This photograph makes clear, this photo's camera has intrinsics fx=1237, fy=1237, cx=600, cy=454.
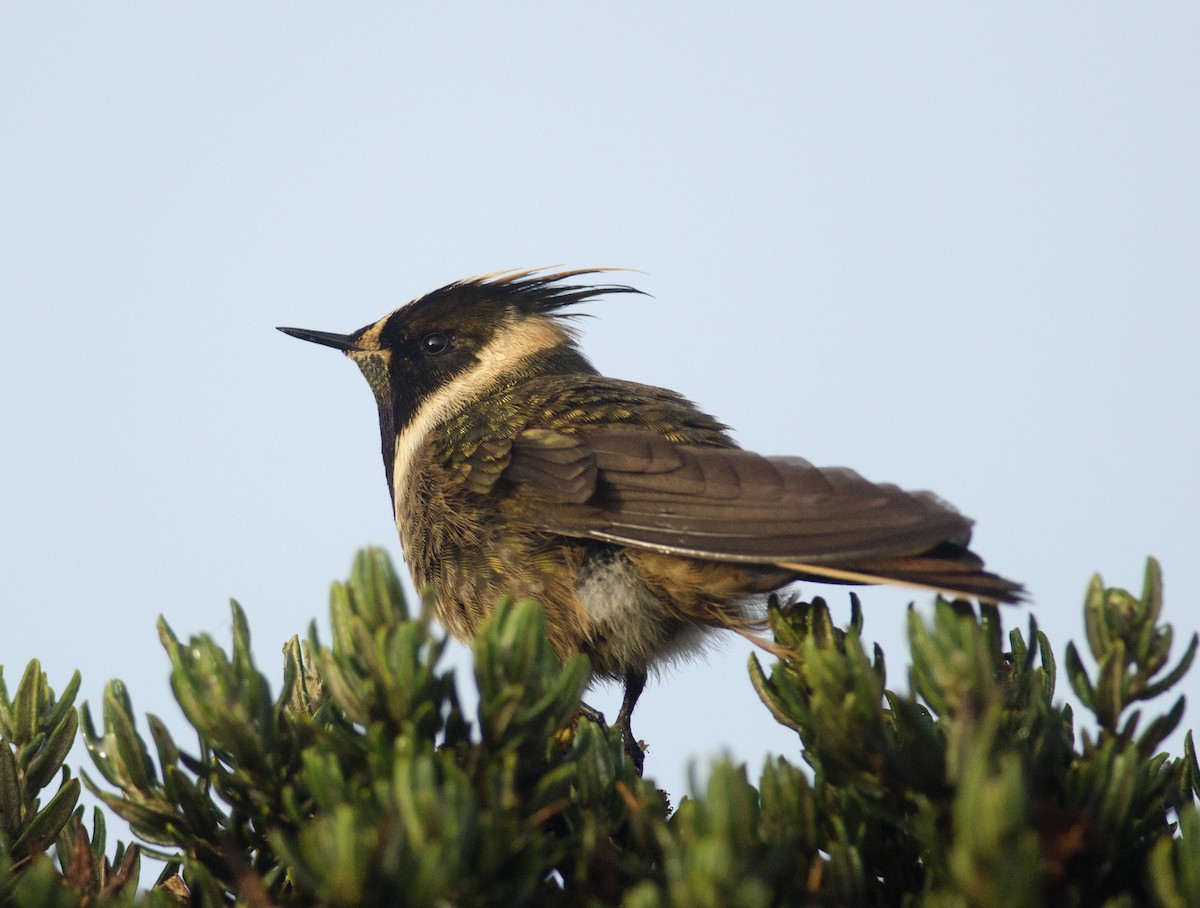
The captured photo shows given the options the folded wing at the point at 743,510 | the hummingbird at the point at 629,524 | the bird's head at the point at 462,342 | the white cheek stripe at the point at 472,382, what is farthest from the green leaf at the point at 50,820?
the bird's head at the point at 462,342

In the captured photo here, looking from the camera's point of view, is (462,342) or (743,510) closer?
(743,510)

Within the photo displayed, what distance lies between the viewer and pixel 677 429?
14.8ft

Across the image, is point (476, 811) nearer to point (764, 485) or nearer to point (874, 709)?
point (874, 709)

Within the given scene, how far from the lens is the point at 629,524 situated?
3984 mm

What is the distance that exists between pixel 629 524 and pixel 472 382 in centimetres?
179

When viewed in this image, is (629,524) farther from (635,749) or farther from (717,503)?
(635,749)

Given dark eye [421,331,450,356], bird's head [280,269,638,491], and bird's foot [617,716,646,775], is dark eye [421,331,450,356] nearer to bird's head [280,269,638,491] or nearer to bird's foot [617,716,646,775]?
bird's head [280,269,638,491]

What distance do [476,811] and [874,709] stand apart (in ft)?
2.48

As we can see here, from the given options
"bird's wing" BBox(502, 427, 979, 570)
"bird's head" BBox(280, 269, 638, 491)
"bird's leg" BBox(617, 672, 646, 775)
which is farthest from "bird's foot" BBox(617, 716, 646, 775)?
"bird's head" BBox(280, 269, 638, 491)

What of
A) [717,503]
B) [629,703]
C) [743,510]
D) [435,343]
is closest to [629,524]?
[717,503]

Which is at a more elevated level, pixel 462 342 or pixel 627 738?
pixel 462 342

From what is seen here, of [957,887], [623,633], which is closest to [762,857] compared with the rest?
[957,887]

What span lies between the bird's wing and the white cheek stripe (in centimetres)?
76

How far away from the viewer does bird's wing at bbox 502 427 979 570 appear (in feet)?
10.9
